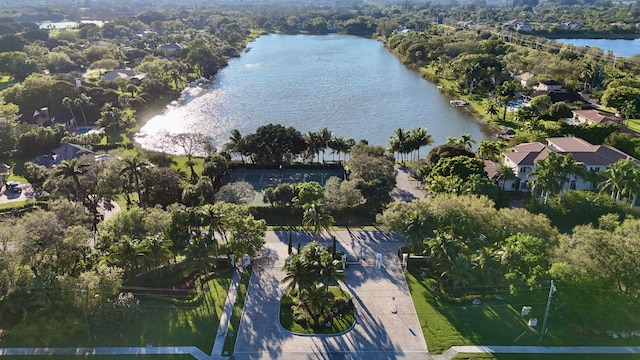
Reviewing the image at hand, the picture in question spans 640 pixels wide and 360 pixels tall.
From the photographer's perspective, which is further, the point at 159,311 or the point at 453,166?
the point at 453,166

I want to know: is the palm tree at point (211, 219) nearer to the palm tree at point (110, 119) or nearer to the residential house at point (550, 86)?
the palm tree at point (110, 119)

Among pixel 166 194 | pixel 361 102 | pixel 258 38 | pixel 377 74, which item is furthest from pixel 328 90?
pixel 258 38

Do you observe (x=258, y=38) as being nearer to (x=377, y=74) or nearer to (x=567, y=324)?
(x=377, y=74)

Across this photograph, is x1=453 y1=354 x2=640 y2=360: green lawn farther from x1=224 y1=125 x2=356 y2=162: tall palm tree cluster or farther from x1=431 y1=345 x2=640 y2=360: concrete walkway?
x1=224 y1=125 x2=356 y2=162: tall palm tree cluster

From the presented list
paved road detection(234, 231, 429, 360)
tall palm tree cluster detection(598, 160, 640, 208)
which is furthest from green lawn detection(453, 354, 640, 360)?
tall palm tree cluster detection(598, 160, 640, 208)

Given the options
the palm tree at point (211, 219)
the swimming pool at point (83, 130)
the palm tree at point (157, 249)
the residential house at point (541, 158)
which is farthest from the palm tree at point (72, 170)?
the residential house at point (541, 158)

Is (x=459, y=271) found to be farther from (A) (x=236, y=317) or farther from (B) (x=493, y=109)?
(B) (x=493, y=109)

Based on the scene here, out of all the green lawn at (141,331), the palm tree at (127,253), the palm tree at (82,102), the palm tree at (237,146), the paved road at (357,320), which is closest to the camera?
the green lawn at (141,331)
